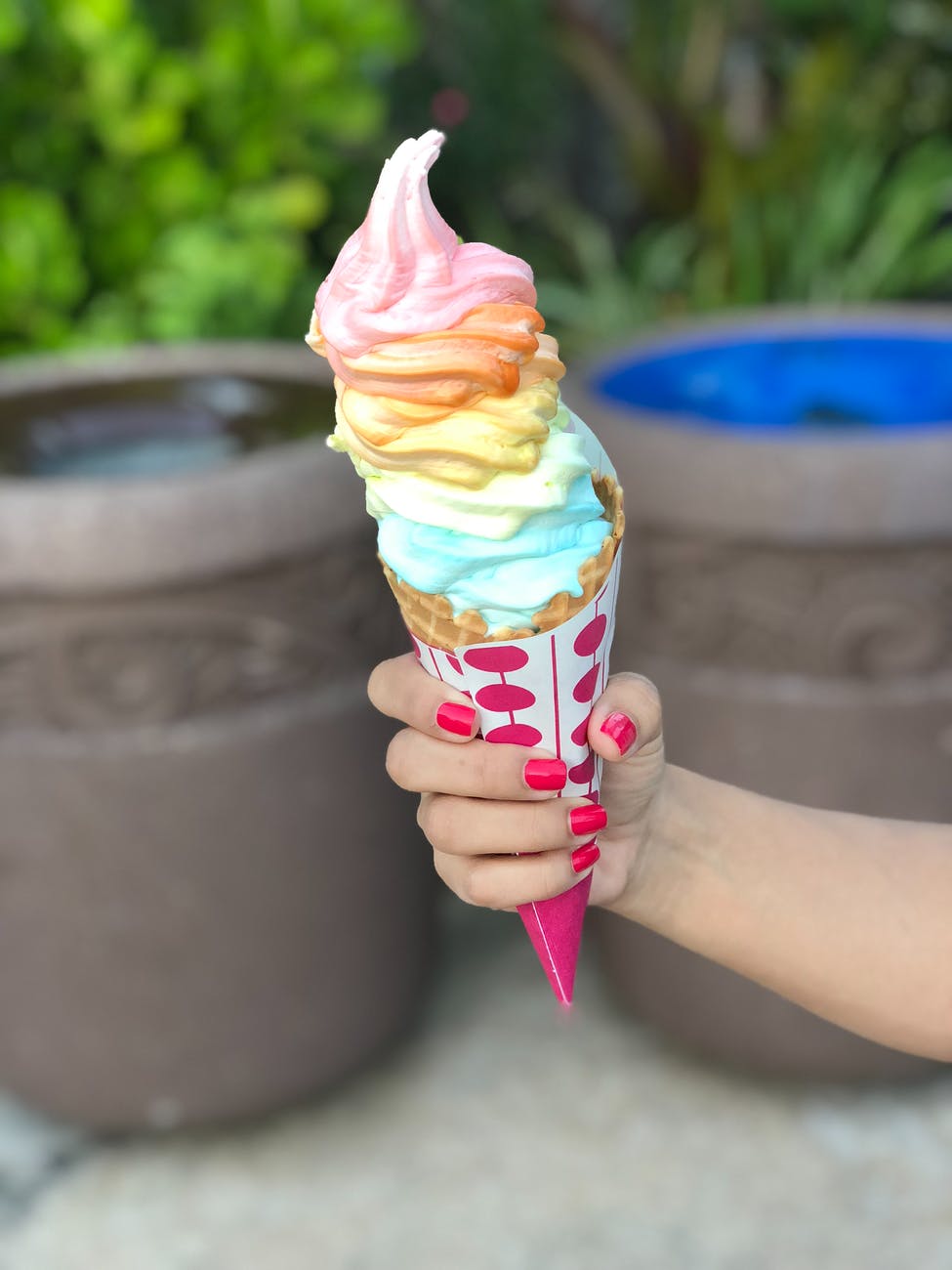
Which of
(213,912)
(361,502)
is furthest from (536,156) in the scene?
(213,912)

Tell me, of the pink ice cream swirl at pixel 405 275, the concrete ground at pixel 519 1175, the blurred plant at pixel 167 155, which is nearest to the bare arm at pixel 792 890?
the pink ice cream swirl at pixel 405 275

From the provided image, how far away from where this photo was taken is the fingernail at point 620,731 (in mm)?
1222

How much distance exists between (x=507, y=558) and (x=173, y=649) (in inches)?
46.7

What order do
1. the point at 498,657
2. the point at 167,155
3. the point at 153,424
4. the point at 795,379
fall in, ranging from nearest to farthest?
the point at 498,657, the point at 153,424, the point at 795,379, the point at 167,155

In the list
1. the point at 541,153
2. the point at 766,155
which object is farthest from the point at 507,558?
the point at 541,153

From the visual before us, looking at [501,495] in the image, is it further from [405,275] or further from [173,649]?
[173,649]

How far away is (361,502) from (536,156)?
140 inches

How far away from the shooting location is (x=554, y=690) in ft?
4.13

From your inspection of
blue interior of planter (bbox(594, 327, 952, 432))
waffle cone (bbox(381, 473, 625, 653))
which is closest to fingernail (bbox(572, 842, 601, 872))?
waffle cone (bbox(381, 473, 625, 653))

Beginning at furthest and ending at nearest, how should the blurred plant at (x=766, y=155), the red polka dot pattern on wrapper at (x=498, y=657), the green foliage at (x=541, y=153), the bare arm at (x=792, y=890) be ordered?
1. the blurred plant at (x=766, y=155)
2. the green foliage at (x=541, y=153)
3. the bare arm at (x=792, y=890)
4. the red polka dot pattern on wrapper at (x=498, y=657)

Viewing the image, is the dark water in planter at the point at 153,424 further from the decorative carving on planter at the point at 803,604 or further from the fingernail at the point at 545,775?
the fingernail at the point at 545,775

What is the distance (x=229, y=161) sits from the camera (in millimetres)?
3707

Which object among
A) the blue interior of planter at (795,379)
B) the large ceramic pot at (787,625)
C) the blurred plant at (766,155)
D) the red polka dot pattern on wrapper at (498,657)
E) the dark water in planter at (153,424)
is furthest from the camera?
the blurred plant at (766,155)

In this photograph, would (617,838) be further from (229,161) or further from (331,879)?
(229,161)
